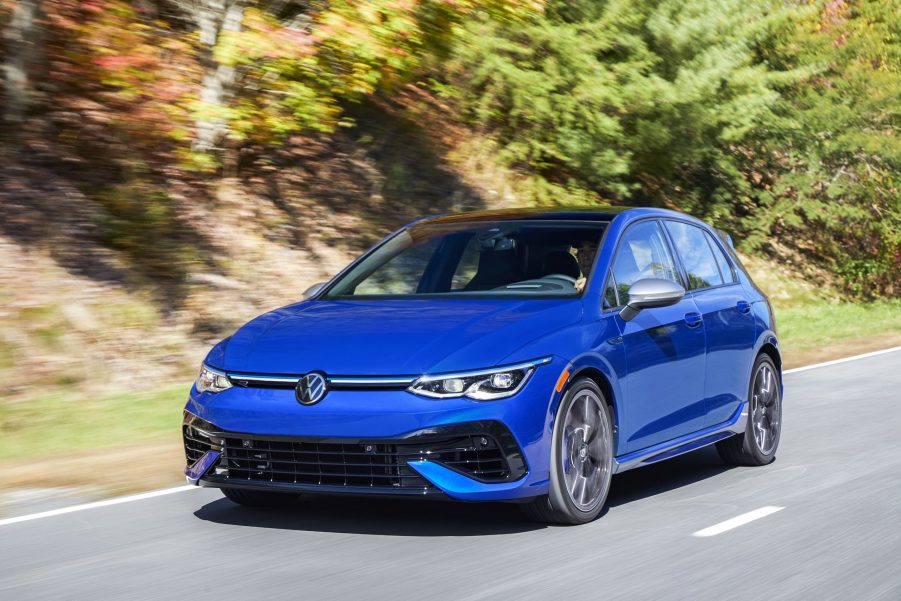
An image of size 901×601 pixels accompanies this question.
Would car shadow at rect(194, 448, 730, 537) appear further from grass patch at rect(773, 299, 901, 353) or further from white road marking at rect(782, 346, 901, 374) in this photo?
grass patch at rect(773, 299, 901, 353)

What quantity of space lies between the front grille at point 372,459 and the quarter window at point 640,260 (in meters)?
1.36

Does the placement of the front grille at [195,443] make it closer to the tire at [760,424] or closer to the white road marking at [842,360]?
the tire at [760,424]

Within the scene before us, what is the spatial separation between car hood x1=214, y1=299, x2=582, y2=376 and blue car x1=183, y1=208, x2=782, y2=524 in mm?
10

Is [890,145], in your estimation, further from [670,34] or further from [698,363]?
[698,363]

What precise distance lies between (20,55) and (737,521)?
9.62 metres

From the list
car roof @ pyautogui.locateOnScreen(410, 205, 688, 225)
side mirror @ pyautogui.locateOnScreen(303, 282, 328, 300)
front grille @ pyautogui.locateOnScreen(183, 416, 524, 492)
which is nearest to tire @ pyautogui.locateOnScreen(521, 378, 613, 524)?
front grille @ pyautogui.locateOnScreen(183, 416, 524, 492)

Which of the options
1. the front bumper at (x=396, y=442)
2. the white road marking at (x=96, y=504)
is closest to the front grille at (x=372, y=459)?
the front bumper at (x=396, y=442)

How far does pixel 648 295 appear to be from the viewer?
7.28 meters

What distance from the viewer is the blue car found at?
6.27 m

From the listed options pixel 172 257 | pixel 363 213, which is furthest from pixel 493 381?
pixel 363 213

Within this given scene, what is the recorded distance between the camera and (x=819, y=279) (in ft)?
95.8

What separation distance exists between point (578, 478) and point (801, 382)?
7977 millimetres

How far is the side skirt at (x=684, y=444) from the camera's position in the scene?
285 inches

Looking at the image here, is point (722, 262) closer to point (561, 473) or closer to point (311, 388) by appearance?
point (561, 473)
